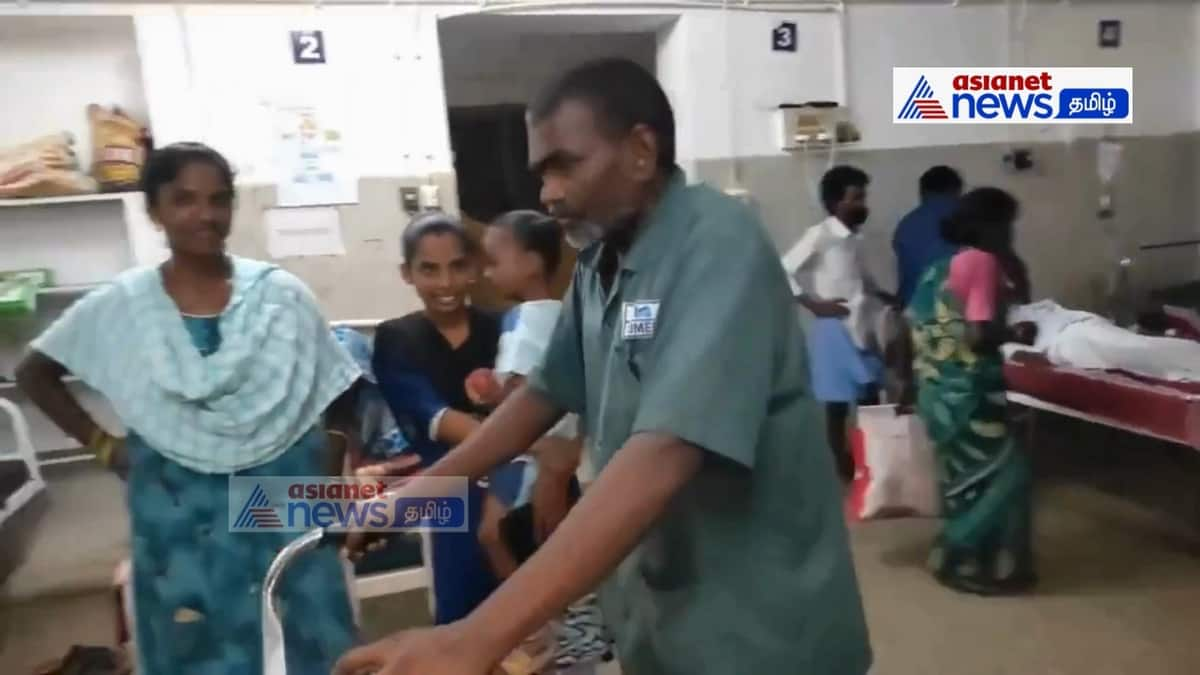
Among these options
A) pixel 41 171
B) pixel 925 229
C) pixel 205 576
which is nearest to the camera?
pixel 205 576

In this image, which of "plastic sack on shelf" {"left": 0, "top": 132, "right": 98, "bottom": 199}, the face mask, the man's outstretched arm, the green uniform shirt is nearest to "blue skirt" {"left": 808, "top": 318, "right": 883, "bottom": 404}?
the face mask

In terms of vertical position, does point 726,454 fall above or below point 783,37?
below

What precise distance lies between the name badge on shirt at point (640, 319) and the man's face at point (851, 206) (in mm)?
3580

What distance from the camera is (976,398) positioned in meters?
3.16

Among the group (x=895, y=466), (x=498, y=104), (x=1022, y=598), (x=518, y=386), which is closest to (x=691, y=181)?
(x=518, y=386)

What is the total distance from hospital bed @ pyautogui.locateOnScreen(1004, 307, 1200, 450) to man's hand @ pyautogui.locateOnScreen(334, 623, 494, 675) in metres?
2.94

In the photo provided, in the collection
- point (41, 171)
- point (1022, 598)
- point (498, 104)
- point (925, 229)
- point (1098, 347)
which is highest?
point (498, 104)

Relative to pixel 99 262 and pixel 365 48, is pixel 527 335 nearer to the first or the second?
pixel 365 48

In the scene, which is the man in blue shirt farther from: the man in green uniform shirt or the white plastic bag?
the man in green uniform shirt

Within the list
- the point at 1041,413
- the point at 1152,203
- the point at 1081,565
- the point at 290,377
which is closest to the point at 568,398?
the point at 290,377

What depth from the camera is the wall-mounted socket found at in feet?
13.1

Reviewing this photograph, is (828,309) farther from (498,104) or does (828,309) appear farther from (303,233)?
(498,104)

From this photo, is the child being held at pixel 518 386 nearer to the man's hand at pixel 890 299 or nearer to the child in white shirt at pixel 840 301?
the child in white shirt at pixel 840 301

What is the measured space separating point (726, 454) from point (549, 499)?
831mm
